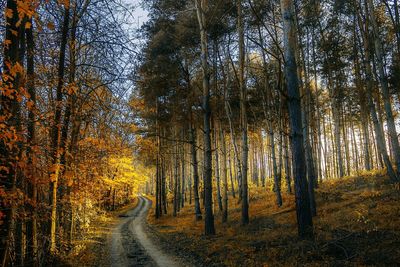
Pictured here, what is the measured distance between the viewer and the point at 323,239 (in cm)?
762

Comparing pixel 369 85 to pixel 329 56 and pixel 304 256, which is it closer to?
pixel 329 56

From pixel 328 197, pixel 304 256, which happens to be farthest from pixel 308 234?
pixel 328 197

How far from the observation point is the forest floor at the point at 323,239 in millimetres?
6559

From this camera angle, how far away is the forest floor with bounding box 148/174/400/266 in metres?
6.56

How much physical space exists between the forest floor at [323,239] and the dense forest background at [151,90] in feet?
2.37

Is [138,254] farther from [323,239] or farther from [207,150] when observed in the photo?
[323,239]

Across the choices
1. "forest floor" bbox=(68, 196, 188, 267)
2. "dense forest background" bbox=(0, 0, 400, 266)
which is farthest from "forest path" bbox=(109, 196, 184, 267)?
"dense forest background" bbox=(0, 0, 400, 266)

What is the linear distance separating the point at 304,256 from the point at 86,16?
8.01m

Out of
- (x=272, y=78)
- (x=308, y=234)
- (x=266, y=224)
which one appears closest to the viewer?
(x=308, y=234)

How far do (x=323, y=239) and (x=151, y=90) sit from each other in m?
12.8

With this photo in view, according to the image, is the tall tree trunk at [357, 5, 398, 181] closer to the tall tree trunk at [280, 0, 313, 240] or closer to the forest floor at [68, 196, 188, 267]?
the tall tree trunk at [280, 0, 313, 240]

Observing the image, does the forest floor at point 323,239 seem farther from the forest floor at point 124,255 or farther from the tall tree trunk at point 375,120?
the tall tree trunk at point 375,120

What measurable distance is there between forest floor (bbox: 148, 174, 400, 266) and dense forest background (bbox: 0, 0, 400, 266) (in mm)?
723

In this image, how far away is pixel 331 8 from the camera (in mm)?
17328
